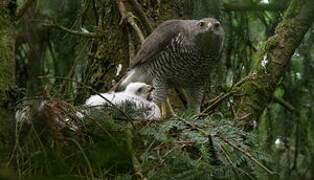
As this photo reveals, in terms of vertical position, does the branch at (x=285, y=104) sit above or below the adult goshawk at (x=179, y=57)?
below

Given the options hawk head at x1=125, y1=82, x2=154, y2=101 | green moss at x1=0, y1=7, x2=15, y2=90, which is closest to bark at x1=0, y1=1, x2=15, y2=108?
green moss at x1=0, y1=7, x2=15, y2=90

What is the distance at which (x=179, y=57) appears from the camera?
4797 mm

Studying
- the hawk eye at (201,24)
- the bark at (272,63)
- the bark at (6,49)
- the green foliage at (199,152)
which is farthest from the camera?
the hawk eye at (201,24)

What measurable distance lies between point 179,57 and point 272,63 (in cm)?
84

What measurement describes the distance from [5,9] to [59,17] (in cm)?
229

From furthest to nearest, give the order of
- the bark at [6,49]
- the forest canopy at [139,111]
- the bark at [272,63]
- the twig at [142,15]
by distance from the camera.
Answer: the twig at [142,15] < the bark at [272,63] < the bark at [6,49] < the forest canopy at [139,111]

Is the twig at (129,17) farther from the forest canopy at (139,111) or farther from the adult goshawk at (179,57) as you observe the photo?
the adult goshawk at (179,57)

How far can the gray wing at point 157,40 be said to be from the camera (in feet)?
15.0

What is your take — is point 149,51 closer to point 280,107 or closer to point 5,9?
point 280,107

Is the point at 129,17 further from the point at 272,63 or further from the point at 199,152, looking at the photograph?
the point at 199,152

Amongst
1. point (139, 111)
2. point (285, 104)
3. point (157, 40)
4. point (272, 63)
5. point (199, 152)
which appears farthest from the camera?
point (285, 104)

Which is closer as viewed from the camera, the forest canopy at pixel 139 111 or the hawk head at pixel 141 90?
the forest canopy at pixel 139 111

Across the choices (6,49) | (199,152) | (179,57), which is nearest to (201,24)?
(179,57)

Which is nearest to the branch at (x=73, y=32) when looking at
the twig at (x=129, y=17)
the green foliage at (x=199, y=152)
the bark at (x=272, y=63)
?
the twig at (x=129, y=17)
